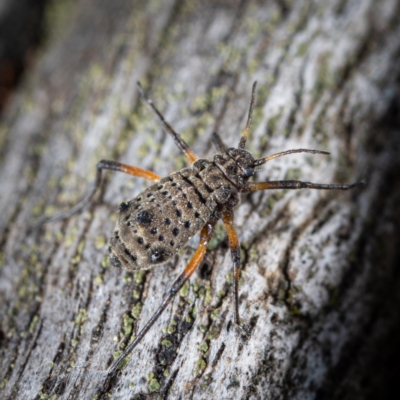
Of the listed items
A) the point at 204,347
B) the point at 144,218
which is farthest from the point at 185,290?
the point at 144,218

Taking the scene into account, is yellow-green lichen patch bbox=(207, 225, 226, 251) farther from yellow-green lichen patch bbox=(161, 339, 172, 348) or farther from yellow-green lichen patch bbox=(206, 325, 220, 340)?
yellow-green lichen patch bbox=(161, 339, 172, 348)

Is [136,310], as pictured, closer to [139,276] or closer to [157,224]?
[139,276]

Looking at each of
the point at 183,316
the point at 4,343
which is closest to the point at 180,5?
the point at 183,316

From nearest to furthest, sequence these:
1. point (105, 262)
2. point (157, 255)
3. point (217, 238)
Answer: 1. point (157, 255)
2. point (105, 262)
3. point (217, 238)

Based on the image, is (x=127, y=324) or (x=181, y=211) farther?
A: (x=181, y=211)

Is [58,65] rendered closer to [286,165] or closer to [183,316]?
[286,165]

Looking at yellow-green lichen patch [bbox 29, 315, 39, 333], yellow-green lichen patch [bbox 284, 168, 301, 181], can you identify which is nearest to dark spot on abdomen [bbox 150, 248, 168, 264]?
yellow-green lichen patch [bbox 29, 315, 39, 333]
